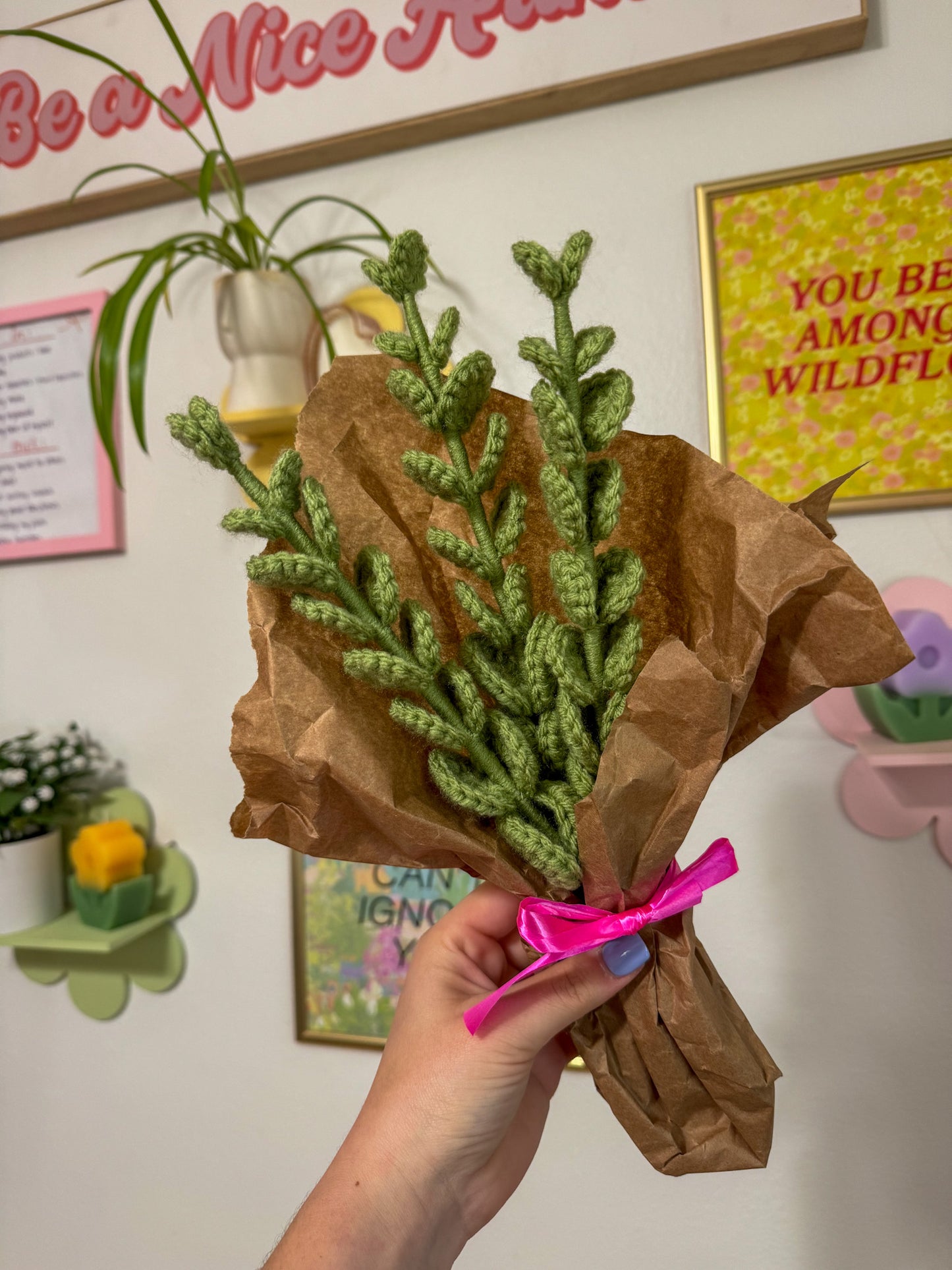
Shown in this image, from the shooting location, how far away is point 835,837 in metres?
0.89

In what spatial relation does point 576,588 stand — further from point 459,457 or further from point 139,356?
point 139,356

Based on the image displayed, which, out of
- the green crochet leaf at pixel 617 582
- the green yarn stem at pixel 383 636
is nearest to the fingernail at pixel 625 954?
the green yarn stem at pixel 383 636

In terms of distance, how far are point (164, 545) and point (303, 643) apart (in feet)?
2.64

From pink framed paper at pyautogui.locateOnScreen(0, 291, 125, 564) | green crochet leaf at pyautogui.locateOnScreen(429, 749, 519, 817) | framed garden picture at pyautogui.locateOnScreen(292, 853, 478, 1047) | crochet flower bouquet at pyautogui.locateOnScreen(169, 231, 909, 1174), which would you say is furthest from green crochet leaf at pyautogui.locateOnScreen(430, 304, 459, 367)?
pink framed paper at pyautogui.locateOnScreen(0, 291, 125, 564)

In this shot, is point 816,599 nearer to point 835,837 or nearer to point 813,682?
point 813,682

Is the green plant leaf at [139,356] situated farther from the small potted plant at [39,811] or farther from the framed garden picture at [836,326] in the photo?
the framed garden picture at [836,326]

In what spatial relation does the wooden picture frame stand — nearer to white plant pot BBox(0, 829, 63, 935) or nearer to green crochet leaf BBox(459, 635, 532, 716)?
green crochet leaf BBox(459, 635, 532, 716)

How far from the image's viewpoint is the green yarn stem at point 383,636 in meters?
0.39

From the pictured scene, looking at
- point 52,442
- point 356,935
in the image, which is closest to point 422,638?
point 356,935

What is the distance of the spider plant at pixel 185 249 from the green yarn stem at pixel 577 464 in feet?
1.82

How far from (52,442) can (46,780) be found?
0.50 meters

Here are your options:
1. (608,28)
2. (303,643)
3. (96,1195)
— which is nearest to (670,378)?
(608,28)

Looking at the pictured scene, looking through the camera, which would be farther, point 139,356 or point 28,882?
point 28,882

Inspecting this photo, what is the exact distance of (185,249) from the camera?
96 centimetres
